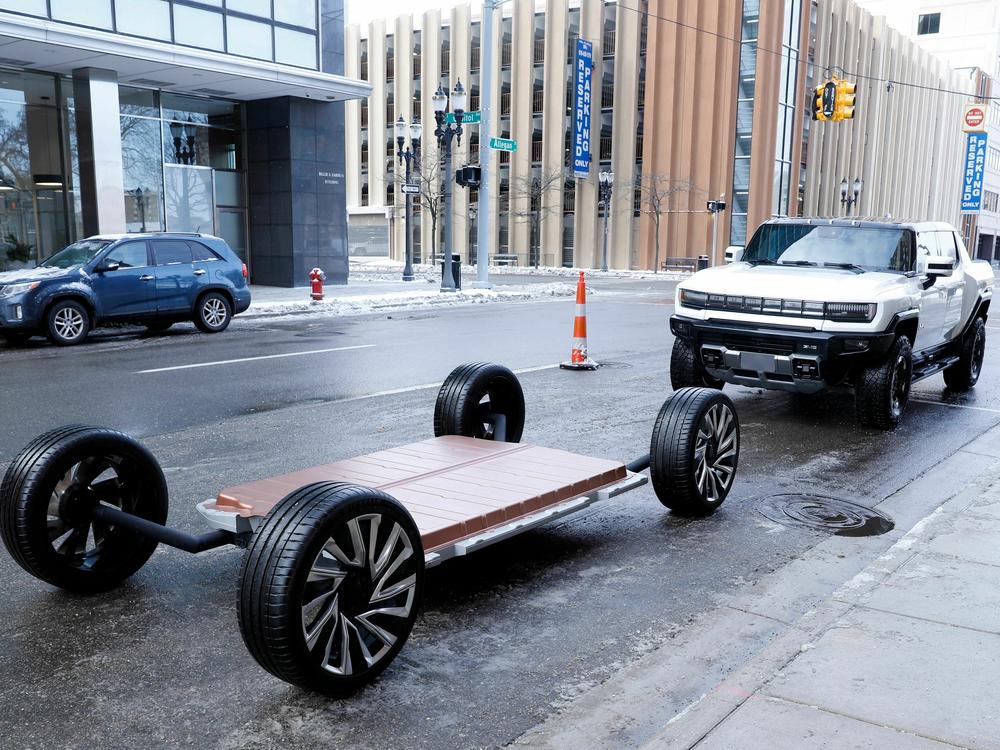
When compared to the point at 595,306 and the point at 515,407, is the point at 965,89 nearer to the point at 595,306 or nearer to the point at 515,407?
the point at 595,306

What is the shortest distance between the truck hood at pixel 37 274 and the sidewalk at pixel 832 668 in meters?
12.7

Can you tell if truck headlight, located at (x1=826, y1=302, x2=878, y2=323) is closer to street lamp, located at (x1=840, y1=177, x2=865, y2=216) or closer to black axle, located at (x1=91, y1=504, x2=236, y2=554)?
black axle, located at (x1=91, y1=504, x2=236, y2=554)

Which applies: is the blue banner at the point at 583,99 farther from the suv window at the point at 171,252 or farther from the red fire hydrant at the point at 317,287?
the suv window at the point at 171,252

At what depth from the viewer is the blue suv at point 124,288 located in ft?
46.3

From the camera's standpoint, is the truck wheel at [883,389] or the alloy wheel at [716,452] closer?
the alloy wheel at [716,452]

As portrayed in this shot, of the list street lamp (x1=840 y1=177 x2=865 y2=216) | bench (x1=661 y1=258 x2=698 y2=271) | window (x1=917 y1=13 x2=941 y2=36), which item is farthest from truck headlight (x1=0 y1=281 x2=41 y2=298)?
window (x1=917 y1=13 x2=941 y2=36)

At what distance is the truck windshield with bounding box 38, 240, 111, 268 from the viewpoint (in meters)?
14.9

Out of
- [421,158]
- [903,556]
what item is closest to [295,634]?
[903,556]

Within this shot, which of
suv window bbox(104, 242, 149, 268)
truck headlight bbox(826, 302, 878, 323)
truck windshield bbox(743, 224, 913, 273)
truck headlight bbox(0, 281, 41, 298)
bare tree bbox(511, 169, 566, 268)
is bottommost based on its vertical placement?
truck headlight bbox(0, 281, 41, 298)

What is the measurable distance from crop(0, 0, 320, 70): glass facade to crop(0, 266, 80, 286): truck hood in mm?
8220

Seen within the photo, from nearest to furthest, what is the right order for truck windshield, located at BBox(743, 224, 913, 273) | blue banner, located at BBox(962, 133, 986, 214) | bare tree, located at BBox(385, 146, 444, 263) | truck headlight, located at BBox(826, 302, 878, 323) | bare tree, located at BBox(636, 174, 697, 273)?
1. truck headlight, located at BBox(826, 302, 878, 323)
2. truck windshield, located at BBox(743, 224, 913, 273)
3. bare tree, located at BBox(636, 174, 697, 273)
4. bare tree, located at BBox(385, 146, 444, 263)
5. blue banner, located at BBox(962, 133, 986, 214)

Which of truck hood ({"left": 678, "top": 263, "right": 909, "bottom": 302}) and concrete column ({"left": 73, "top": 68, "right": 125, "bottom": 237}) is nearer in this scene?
truck hood ({"left": 678, "top": 263, "right": 909, "bottom": 302})

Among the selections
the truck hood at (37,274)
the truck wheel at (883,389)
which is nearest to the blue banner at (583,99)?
the truck hood at (37,274)

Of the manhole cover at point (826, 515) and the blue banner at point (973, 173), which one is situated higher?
the blue banner at point (973, 173)
